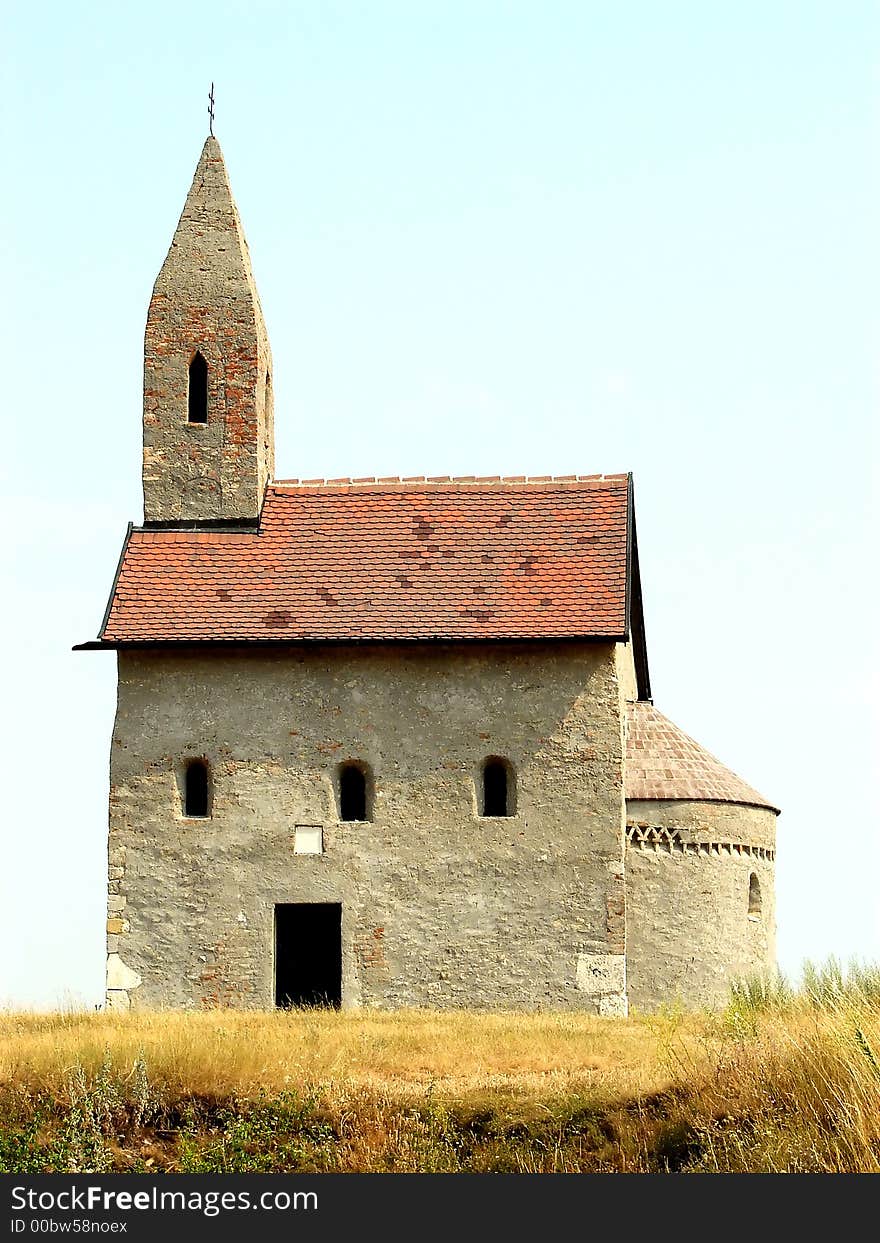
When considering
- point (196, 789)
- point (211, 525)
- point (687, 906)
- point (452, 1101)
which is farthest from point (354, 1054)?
point (211, 525)

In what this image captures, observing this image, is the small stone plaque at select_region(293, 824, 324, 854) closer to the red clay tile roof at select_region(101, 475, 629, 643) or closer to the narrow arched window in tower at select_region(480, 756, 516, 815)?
the narrow arched window in tower at select_region(480, 756, 516, 815)

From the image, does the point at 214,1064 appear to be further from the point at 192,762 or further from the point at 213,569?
the point at 213,569

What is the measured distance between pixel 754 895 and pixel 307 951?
8.28m

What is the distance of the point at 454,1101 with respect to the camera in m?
18.4

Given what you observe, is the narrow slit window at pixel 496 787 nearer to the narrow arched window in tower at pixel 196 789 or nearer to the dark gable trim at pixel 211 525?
the narrow arched window in tower at pixel 196 789

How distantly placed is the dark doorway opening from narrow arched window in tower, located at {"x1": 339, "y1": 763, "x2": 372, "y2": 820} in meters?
1.58

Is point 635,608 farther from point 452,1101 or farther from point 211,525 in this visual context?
point 452,1101

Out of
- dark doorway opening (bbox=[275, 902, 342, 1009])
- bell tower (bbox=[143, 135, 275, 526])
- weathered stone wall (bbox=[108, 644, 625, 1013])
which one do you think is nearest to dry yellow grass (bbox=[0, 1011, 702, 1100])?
weathered stone wall (bbox=[108, 644, 625, 1013])

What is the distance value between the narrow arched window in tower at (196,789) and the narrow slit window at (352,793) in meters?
2.36

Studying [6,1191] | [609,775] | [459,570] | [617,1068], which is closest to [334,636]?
[459,570]

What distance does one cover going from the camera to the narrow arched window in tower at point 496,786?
96.5ft

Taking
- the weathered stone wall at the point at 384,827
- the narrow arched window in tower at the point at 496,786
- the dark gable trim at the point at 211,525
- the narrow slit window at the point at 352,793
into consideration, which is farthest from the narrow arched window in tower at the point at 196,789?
the narrow arched window in tower at the point at 496,786

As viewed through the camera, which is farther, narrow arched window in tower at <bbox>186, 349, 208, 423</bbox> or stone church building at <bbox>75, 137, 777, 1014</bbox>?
narrow arched window in tower at <bbox>186, 349, 208, 423</bbox>

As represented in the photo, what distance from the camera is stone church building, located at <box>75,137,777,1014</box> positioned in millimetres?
28844
